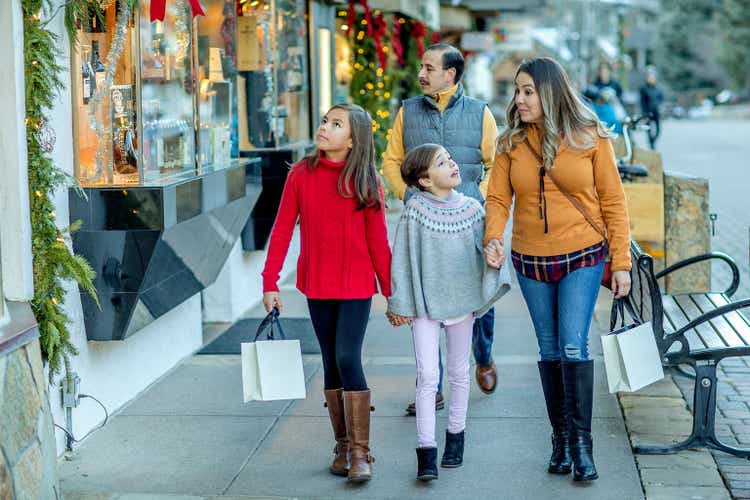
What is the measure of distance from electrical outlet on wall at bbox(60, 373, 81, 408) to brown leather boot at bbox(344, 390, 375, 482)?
134 centimetres

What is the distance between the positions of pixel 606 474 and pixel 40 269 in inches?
102

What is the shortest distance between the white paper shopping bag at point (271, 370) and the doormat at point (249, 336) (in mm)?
2721

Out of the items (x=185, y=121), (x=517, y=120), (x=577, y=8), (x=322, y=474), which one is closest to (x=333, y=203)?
(x=517, y=120)

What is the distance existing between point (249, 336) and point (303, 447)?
2630 millimetres

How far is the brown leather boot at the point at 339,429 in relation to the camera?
516 cm

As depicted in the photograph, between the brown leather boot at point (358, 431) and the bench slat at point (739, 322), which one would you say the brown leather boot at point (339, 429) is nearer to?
the brown leather boot at point (358, 431)

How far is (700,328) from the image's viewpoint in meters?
5.91

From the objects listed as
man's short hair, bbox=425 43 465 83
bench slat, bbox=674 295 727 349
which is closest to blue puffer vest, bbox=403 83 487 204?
man's short hair, bbox=425 43 465 83

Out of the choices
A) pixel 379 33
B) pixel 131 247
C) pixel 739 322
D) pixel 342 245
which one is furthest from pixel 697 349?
pixel 379 33

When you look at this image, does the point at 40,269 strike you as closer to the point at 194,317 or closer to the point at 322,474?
the point at 322,474

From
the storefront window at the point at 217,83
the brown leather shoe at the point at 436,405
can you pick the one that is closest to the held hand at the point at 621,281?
the brown leather shoe at the point at 436,405

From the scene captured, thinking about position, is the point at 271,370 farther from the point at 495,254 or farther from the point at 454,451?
the point at 495,254

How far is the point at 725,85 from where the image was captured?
81.1 m

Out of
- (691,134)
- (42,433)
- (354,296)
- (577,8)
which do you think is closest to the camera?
(42,433)
